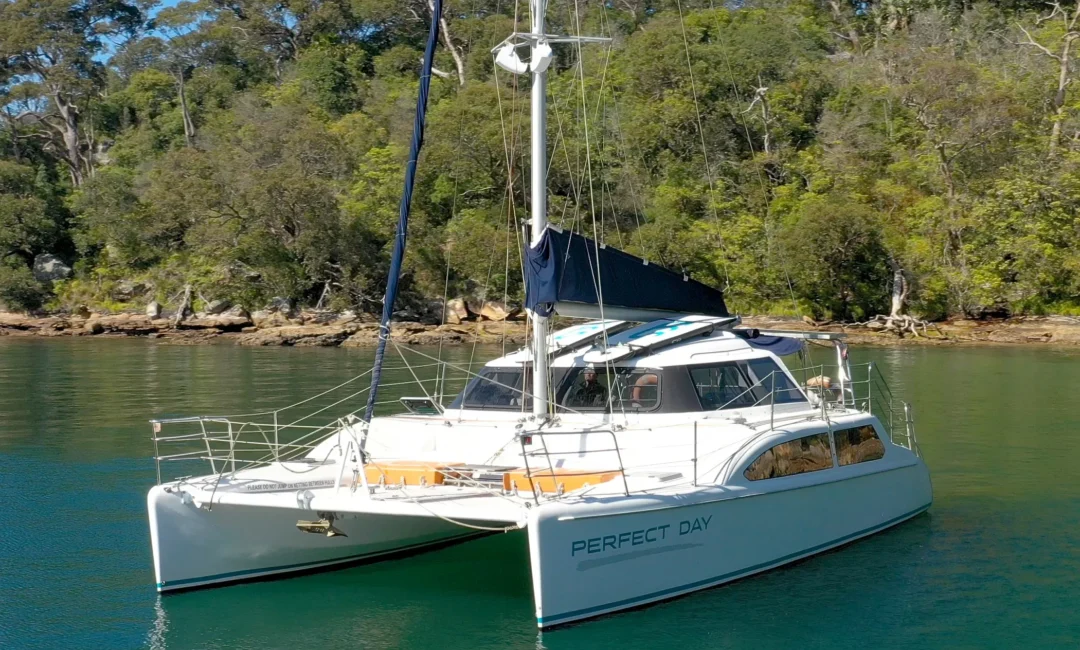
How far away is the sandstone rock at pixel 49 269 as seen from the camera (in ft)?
167

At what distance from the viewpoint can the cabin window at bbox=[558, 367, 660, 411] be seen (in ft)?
37.5

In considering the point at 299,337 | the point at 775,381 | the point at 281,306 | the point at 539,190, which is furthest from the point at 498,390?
the point at 281,306

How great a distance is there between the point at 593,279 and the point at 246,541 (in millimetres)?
4151

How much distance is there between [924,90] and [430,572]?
135ft

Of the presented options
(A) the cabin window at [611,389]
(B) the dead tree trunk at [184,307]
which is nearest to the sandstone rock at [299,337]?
(B) the dead tree trunk at [184,307]

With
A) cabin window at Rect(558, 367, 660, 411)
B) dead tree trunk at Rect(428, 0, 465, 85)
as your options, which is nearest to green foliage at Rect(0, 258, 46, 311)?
dead tree trunk at Rect(428, 0, 465, 85)

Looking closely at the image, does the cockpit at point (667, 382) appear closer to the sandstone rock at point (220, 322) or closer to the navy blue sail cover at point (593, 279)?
the navy blue sail cover at point (593, 279)

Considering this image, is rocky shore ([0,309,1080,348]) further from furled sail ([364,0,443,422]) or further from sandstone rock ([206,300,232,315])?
furled sail ([364,0,443,422])

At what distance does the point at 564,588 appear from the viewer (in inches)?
339

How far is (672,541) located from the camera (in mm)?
9297

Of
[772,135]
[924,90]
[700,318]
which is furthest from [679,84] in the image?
[700,318]

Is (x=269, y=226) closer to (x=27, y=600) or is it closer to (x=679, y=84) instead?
(x=679, y=84)

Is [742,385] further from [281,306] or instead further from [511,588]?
[281,306]

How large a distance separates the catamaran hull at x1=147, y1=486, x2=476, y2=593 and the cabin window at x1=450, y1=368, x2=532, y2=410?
163cm
